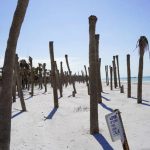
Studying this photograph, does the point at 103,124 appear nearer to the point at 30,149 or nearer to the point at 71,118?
the point at 71,118

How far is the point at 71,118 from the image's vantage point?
14117mm

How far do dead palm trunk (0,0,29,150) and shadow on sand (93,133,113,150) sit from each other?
3.65 metres

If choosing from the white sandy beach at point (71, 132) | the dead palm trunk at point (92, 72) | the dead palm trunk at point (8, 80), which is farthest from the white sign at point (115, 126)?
the dead palm trunk at point (92, 72)

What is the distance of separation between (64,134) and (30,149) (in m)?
1.86

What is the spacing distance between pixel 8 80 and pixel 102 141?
177 inches

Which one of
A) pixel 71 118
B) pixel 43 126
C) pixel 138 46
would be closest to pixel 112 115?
pixel 43 126

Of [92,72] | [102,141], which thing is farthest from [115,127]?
[92,72]

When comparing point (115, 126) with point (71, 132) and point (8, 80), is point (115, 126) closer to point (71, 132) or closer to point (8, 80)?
point (8, 80)

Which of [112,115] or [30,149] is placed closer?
[112,115]

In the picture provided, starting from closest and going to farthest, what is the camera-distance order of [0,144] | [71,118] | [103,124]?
[0,144], [103,124], [71,118]

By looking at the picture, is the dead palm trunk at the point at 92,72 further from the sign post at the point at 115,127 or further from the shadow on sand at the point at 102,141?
the sign post at the point at 115,127

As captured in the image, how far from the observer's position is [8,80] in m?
6.36

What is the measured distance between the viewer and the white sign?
209 inches

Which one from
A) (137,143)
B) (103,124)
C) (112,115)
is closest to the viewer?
(112,115)
